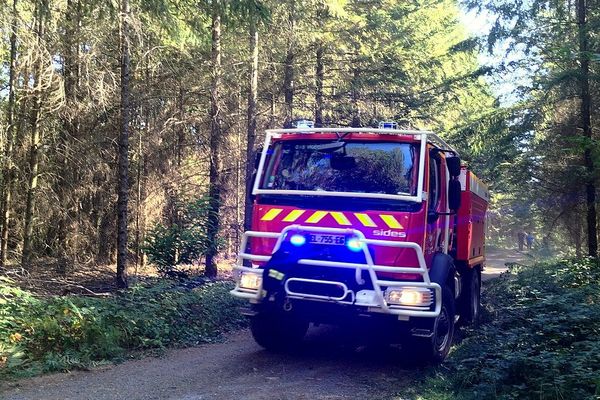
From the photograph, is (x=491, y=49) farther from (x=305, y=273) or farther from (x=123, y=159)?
(x=305, y=273)

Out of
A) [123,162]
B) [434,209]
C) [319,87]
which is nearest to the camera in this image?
[434,209]

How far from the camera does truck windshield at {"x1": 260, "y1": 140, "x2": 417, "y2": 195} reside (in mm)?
6434

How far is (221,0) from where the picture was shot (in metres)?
8.58

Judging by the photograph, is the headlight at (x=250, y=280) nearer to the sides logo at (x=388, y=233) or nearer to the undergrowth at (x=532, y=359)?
the sides logo at (x=388, y=233)

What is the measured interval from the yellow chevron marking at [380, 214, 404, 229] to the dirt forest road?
6.20ft

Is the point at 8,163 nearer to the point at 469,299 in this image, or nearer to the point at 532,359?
A: the point at 469,299

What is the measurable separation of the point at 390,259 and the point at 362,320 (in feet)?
2.62

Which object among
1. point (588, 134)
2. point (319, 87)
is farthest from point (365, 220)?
point (319, 87)

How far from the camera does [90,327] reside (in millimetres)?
7043

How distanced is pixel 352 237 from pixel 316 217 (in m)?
0.62

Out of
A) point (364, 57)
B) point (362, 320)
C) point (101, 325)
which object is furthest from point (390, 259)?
point (364, 57)

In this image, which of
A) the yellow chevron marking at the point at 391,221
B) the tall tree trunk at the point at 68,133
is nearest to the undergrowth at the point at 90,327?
the yellow chevron marking at the point at 391,221

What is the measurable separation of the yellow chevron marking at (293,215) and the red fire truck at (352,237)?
0.06 ft

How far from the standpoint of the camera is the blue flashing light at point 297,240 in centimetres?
622
